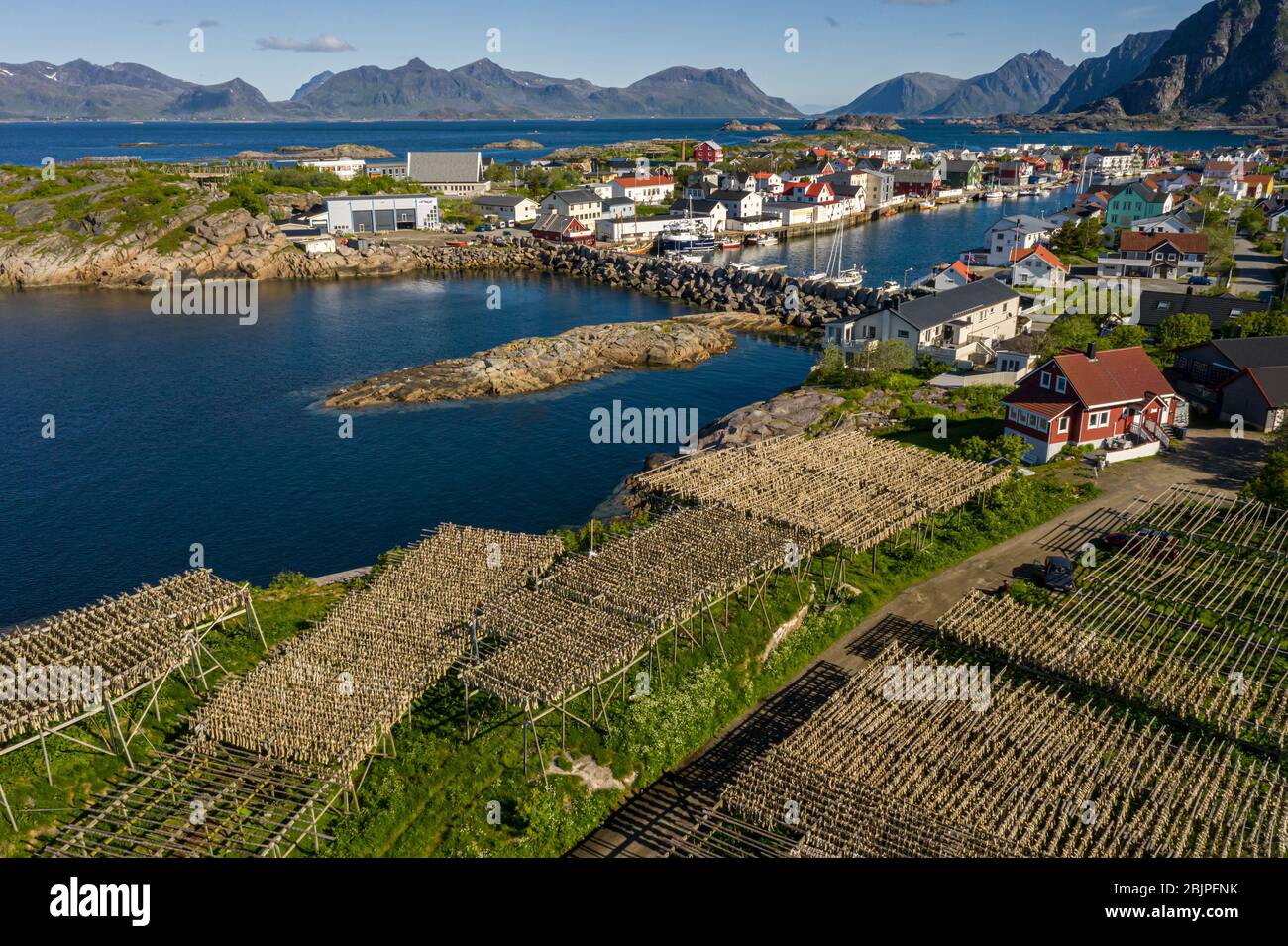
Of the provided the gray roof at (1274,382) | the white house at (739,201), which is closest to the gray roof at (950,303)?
the gray roof at (1274,382)

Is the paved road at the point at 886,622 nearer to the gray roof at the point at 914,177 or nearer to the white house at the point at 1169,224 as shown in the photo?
the white house at the point at 1169,224

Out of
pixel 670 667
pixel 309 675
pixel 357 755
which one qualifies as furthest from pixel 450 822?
pixel 670 667

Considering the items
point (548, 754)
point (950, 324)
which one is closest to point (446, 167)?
point (950, 324)

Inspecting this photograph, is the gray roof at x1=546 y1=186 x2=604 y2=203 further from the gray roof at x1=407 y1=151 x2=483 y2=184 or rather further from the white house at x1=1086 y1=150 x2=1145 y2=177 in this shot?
the white house at x1=1086 y1=150 x2=1145 y2=177

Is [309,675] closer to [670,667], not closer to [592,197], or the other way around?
[670,667]

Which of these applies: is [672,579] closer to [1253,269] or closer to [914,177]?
[1253,269]
